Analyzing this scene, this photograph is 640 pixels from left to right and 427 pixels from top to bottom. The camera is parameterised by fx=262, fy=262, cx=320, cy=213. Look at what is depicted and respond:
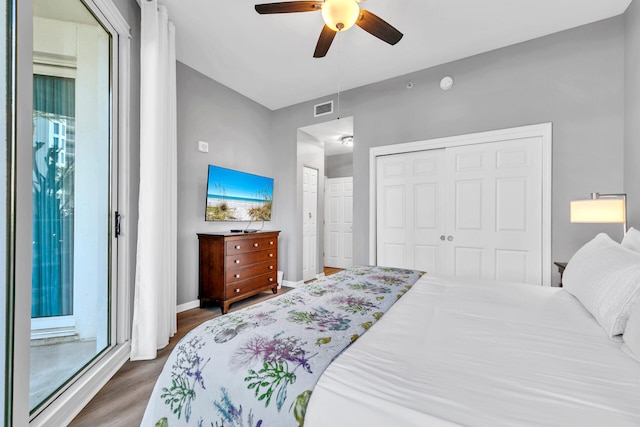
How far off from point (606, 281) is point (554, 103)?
235 cm

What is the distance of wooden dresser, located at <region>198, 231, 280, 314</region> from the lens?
3135 mm

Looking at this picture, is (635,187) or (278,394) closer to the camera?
(278,394)

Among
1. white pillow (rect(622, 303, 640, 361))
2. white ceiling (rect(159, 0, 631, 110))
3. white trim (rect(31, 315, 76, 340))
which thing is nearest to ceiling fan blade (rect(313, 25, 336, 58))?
white ceiling (rect(159, 0, 631, 110))

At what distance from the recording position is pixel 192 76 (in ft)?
10.8

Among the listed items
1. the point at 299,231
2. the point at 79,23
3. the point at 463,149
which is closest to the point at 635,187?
the point at 463,149

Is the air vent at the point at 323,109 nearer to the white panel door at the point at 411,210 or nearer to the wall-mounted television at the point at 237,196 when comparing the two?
the white panel door at the point at 411,210

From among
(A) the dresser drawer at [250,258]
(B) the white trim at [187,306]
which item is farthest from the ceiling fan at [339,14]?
(B) the white trim at [187,306]

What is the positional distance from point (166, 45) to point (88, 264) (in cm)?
193

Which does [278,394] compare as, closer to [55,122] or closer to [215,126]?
[55,122]

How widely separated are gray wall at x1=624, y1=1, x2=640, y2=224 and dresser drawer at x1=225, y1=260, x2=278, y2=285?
3.79 meters

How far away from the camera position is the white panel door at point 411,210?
3.33 meters

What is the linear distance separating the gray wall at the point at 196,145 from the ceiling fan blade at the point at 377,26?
2321 mm

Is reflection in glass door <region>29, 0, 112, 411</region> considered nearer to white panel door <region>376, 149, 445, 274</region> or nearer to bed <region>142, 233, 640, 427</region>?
bed <region>142, 233, 640, 427</region>

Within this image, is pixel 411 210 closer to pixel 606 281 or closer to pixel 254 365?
pixel 606 281
